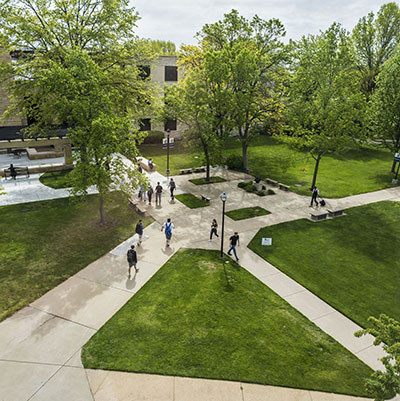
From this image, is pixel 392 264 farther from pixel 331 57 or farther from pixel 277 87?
pixel 277 87

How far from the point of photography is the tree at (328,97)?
25.4 m

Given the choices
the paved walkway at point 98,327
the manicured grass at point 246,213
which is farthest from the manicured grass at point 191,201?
the paved walkway at point 98,327

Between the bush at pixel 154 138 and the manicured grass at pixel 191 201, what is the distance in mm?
19988

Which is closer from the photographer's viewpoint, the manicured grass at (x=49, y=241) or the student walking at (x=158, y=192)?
the manicured grass at (x=49, y=241)

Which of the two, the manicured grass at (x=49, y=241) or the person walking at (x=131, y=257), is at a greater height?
the person walking at (x=131, y=257)

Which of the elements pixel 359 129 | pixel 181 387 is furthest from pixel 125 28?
pixel 181 387

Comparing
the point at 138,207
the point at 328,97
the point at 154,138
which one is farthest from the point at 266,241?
the point at 154,138

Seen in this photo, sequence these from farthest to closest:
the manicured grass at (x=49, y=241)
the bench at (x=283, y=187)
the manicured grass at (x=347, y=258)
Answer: the bench at (x=283, y=187) < the manicured grass at (x=347, y=258) < the manicured grass at (x=49, y=241)

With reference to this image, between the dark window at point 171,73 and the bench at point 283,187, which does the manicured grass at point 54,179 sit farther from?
the dark window at point 171,73

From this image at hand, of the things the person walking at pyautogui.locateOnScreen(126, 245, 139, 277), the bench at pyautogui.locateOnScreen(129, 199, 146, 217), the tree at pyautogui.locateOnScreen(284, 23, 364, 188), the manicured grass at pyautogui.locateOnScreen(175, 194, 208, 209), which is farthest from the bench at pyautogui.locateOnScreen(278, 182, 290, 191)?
the person walking at pyautogui.locateOnScreen(126, 245, 139, 277)

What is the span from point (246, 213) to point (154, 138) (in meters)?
24.8

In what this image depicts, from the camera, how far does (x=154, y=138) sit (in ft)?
143

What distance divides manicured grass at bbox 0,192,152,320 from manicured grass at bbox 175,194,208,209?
3945mm

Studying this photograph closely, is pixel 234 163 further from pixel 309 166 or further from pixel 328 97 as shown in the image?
pixel 328 97
